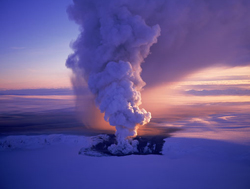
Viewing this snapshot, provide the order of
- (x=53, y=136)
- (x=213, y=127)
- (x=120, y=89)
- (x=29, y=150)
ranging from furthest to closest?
(x=213, y=127), (x=53, y=136), (x=29, y=150), (x=120, y=89)

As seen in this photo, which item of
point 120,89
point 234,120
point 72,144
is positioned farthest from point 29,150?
point 234,120

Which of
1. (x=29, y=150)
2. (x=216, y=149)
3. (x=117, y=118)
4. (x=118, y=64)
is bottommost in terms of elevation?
(x=29, y=150)

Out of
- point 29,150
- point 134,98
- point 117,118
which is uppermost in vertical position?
point 134,98

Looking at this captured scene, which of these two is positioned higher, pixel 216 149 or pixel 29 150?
pixel 216 149

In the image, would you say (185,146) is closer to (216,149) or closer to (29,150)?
(216,149)

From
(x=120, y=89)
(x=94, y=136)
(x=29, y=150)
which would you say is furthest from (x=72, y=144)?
(x=120, y=89)

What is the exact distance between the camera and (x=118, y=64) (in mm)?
20188

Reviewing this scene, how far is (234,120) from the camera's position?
3431 centimetres

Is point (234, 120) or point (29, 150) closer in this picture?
point (29, 150)

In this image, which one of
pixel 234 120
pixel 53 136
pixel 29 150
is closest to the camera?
pixel 29 150

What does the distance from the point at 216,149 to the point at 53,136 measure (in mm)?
18400

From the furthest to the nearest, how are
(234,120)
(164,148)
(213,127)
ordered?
1. (234,120)
2. (213,127)
3. (164,148)

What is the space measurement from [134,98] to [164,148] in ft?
20.0

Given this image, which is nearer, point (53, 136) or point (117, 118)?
point (117, 118)
